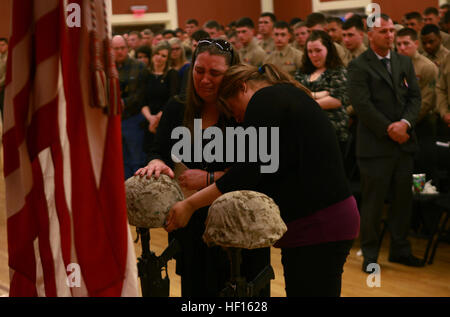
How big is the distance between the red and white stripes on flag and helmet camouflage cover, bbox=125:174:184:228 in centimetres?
37

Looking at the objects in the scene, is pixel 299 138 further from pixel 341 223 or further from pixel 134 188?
pixel 134 188

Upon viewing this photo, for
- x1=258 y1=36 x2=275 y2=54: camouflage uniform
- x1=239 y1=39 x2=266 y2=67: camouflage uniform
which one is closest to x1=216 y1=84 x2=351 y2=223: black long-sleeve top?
x1=239 y1=39 x2=266 y2=67: camouflage uniform

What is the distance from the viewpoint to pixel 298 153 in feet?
6.70

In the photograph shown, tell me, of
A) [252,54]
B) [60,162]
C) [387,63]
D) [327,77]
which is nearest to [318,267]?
[60,162]

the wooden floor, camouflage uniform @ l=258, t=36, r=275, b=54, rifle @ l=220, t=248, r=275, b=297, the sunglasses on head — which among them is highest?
camouflage uniform @ l=258, t=36, r=275, b=54

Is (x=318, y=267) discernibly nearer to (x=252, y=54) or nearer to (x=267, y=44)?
(x=252, y=54)

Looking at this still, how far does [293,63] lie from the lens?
293 inches

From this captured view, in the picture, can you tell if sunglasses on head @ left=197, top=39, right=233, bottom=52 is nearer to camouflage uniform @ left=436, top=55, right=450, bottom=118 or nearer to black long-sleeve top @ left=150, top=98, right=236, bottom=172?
black long-sleeve top @ left=150, top=98, right=236, bottom=172

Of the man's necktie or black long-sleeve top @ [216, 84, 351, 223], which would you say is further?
the man's necktie

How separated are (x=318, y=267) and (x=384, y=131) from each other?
252 centimetres

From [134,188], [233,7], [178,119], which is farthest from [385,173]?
[233,7]

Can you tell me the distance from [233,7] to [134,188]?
48.3 ft

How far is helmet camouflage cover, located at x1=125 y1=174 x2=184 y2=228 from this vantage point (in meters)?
1.79

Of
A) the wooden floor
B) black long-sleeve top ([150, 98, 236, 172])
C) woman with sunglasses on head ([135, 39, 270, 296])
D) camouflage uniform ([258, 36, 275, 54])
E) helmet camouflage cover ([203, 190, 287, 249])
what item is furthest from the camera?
camouflage uniform ([258, 36, 275, 54])
